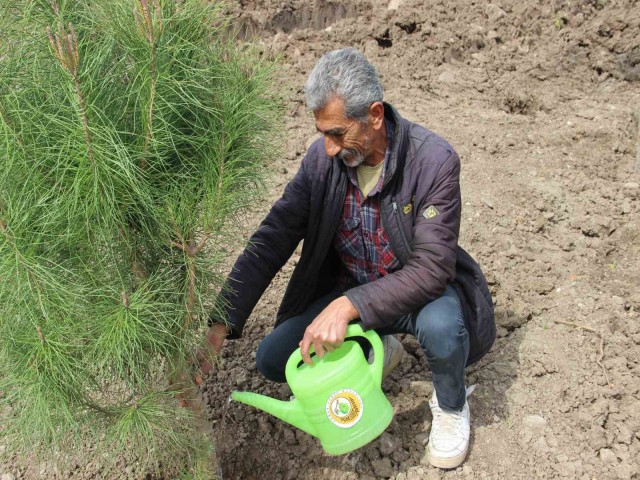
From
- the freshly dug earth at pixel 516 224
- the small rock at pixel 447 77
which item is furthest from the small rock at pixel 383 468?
the small rock at pixel 447 77

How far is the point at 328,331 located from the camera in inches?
82.2

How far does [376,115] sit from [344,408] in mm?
965

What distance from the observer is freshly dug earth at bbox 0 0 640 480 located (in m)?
2.58

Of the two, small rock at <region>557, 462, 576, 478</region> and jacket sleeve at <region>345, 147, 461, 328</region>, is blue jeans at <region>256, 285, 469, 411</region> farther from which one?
small rock at <region>557, 462, 576, 478</region>

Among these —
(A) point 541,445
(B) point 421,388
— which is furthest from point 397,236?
(A) point 541,445

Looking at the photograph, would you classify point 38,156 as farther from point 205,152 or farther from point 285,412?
point 285,412

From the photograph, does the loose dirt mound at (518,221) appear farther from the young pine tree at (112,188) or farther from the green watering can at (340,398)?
the young pine tree at (112,188)

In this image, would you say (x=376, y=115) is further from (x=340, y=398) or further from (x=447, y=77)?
(x=447, y=77)

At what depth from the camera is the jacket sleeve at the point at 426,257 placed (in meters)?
2.18

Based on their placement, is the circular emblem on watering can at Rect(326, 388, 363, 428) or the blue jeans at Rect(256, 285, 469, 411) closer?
the circular emblem on watering can at Rect(326, 388, 363, 428)

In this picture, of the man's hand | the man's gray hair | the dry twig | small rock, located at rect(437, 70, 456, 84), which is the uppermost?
the man's gray hair

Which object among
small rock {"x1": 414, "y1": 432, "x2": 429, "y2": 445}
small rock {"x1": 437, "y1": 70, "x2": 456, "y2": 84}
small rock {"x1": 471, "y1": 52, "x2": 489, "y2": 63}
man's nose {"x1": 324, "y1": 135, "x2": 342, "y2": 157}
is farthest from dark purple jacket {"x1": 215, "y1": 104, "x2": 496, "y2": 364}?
small rock {"x1": 471, "y1": 52, "x2": 489, "y2": 63}

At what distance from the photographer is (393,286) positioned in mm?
2209

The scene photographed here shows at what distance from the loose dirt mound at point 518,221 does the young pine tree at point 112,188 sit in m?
0.83
